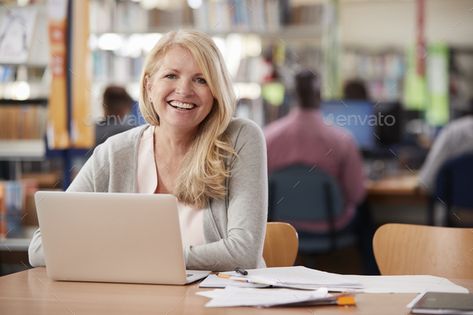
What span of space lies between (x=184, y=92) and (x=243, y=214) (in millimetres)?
406

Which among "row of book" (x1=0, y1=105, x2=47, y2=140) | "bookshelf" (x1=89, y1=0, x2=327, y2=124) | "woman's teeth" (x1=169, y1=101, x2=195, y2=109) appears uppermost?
"bookshelf" (x1=89, y1=0, x2=327, y2=124)

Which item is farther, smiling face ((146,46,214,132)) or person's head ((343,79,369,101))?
person's head ((343,79,369,101))

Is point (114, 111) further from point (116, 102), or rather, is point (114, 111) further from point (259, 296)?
point (259, 296)

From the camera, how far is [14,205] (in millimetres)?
4480

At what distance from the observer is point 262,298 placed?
5.19 ft

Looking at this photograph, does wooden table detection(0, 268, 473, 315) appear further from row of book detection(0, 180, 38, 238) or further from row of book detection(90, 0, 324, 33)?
row of book detection(90, 0, 324, 33)

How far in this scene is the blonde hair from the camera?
218 cm

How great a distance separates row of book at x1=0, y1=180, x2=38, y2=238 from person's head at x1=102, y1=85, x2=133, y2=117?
687mm

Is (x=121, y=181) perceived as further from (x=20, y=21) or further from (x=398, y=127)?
(x=398, y=127)

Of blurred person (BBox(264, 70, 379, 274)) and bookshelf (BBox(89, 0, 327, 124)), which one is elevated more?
bookshelf (BBox(89, 0, 327, 124))

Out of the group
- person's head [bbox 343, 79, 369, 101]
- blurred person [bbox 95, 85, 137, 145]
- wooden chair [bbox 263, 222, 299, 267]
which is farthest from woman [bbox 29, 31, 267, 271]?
person's head [bbox 343, 79, 369, 101]

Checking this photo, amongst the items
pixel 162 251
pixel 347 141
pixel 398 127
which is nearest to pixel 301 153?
pixel 347 141

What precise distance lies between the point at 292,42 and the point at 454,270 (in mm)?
3208

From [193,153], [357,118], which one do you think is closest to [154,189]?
[193,153]
